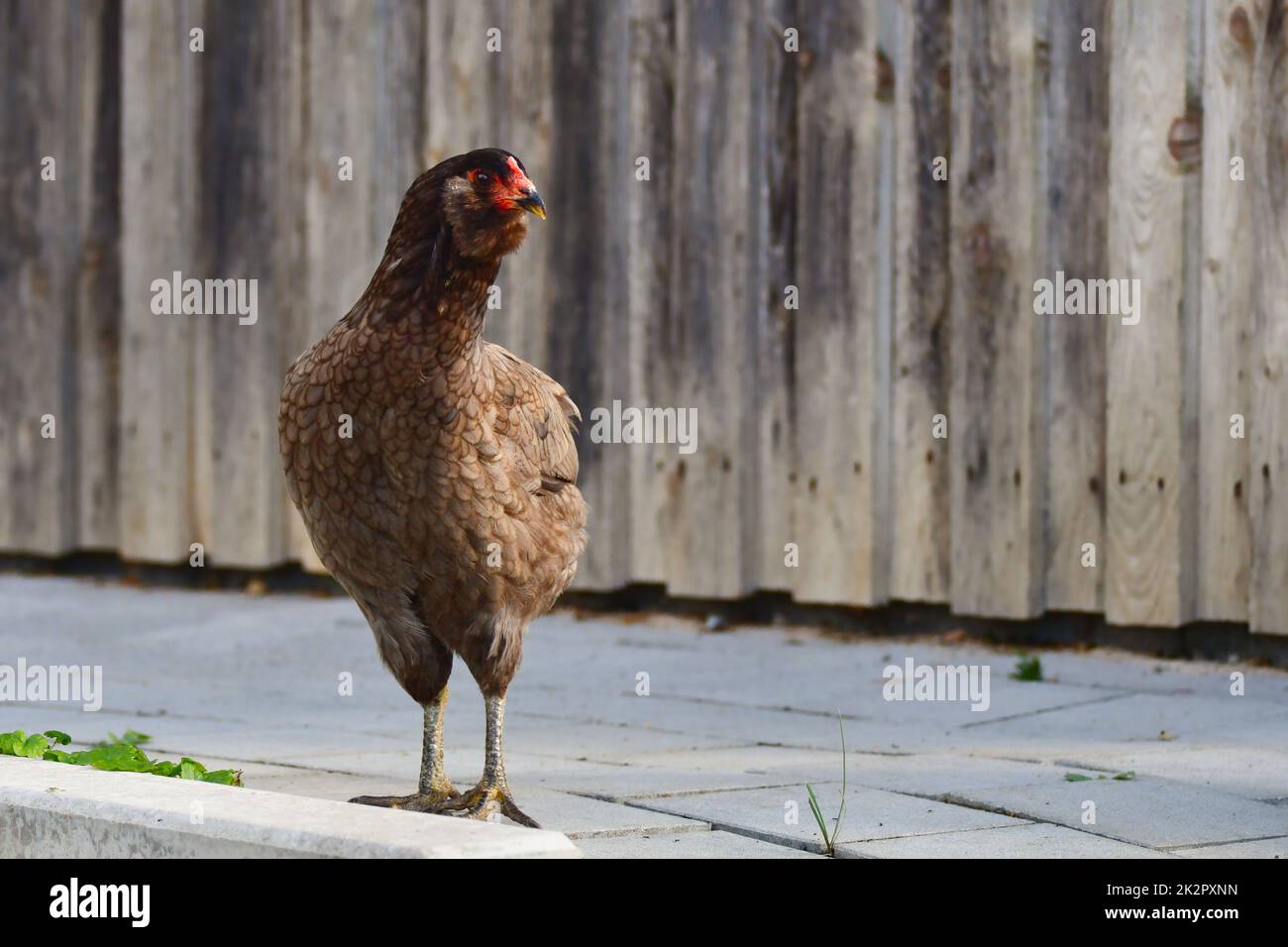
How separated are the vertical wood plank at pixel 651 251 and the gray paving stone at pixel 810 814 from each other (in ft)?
10.7

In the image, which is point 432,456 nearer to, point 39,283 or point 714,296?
point 714,296

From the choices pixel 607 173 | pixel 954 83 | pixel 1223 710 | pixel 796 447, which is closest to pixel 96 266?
pixel 607 173

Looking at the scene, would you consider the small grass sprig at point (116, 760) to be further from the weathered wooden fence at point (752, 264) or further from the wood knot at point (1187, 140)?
the wood knot at point (1187, 140)

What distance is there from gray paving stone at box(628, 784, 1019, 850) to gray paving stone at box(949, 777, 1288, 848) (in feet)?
0.44

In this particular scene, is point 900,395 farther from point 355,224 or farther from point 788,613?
point 355,224

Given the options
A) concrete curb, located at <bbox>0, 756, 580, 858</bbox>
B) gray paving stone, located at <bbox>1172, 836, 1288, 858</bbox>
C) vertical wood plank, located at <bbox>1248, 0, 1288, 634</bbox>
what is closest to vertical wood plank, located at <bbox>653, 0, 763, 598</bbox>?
vertical wood plank, located at <bbox>1248, 0, 1288, 634</bbox>

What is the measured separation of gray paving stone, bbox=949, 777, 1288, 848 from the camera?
154 inches

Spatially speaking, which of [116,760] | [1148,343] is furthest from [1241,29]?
[116,760]

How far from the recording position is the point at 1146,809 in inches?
164

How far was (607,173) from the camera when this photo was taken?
305 inches

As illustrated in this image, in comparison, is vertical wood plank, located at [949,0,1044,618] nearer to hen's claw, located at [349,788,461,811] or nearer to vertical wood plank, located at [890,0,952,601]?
vertical wood plank, located at [890,0,952,601]

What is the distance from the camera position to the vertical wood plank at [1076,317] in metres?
6.51

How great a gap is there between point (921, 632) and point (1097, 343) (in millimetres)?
1387

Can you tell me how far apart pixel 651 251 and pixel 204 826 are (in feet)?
15.6
